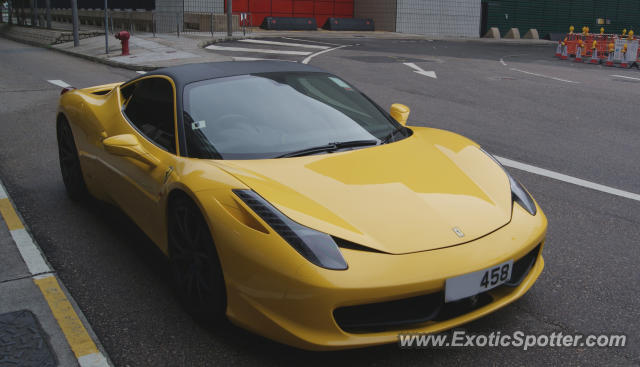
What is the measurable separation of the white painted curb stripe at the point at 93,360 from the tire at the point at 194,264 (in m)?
0.52

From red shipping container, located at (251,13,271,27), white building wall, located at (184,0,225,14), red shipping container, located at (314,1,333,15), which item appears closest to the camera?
white building wall, located at (184,0,225,14)

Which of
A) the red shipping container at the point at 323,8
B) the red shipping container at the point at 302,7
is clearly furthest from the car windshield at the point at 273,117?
the red shipping container at the point at 323,8

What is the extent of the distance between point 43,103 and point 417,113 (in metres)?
6.42

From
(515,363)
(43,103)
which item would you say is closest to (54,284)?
(515,363)

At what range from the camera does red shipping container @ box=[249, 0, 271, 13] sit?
33.8m

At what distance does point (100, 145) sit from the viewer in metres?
4.53

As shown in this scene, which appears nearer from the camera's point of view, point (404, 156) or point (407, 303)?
point (407, 303)

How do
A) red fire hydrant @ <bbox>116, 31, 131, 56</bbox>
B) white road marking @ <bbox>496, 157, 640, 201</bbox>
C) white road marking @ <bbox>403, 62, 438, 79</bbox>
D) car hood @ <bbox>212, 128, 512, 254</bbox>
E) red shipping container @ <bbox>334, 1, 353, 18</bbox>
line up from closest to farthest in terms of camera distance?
car hood @ <bbox>212, 128, 512, 254</bbox> < white road marking @ <bbox>496, 157, 640, 201</bbox> < white road marking @ <bbox>403, 62, 438, 79</bbox> < red fire hydrant @ <bbox>116, 31, 131, 56</bbox> < red shipping container @ <bbox>334, 1, 353, 18</bbox>

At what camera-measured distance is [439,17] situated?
123 feet

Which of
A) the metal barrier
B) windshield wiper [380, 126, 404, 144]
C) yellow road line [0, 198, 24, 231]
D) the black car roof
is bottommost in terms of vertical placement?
yellow road line [0, 198, 24, 231]

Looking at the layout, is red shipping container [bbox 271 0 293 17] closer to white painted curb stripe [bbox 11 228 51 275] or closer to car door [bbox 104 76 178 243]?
car door [bbox 104 76 178 243]

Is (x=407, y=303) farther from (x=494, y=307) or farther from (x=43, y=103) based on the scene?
(x=43, y=103)

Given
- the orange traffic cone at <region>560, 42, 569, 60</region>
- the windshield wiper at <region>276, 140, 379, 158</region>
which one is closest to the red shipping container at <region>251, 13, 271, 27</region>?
the orange traffic cone at <region>560, 42, 569, 60</region>

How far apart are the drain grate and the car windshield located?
1225mm
